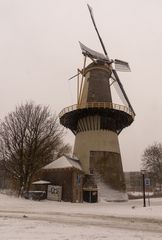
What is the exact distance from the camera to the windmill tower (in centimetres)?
3794

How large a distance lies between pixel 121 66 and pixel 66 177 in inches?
856

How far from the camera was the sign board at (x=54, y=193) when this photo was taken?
109 ft

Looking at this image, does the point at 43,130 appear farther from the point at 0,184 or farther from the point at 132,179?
the point at 132,179

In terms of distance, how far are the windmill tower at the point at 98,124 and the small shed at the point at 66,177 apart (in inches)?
119

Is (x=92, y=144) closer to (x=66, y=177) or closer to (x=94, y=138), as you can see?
(x=94, y=138)

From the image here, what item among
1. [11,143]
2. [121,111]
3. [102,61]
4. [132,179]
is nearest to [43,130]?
[11,143]

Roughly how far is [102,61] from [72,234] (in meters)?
35.9

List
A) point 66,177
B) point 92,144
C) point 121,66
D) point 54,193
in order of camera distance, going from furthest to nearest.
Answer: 1. point 121,66
2. point 92,144
3. point 66,177
4. point 54,193

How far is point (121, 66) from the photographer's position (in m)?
48.1

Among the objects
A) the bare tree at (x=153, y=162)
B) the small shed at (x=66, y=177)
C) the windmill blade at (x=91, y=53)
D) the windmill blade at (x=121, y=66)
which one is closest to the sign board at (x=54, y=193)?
the small shed at (x=66, y=177)

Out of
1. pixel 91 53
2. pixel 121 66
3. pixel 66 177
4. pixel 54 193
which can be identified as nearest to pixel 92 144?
pixel 66 177

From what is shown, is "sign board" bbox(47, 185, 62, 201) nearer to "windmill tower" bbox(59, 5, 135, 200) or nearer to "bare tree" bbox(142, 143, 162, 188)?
"windmill tower" bbox(59, 5, 135, 200)

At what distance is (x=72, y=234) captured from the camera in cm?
945

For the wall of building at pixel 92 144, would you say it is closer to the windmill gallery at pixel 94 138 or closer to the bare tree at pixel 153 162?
the windmill gallery at pixel 94 138
